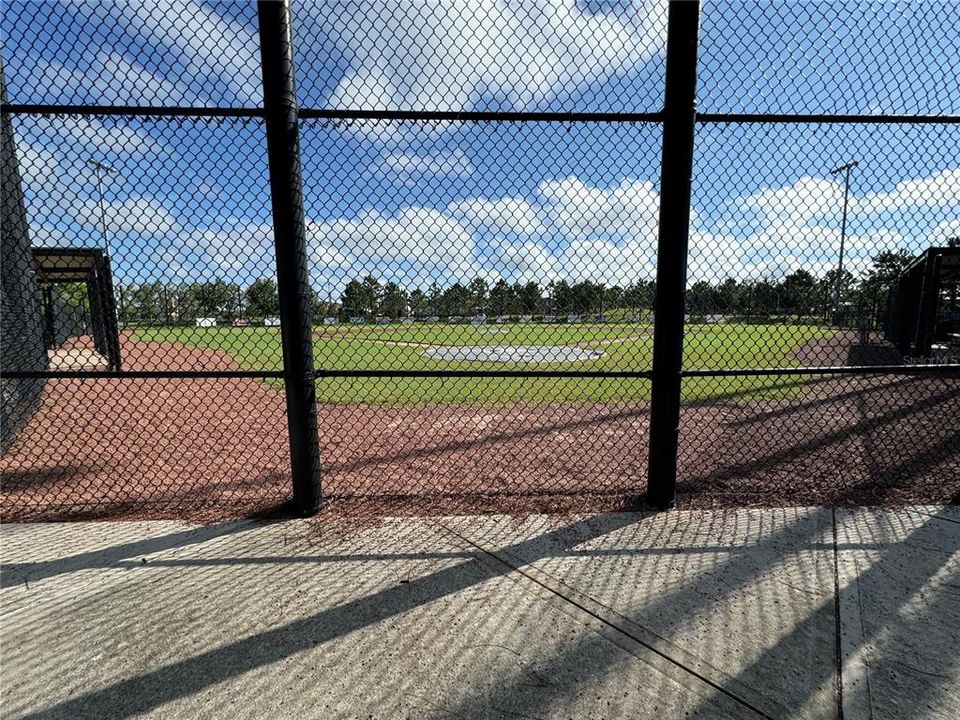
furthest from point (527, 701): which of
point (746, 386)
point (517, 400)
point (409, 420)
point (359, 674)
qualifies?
point (746, 386)

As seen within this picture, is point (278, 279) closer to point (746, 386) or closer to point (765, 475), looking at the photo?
point (765, 475)

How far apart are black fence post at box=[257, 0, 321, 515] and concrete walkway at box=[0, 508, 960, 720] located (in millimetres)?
444

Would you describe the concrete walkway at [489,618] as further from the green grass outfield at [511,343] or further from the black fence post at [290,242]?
the green grass outfield at [511,343]

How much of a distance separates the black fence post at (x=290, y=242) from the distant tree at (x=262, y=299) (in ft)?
0.63

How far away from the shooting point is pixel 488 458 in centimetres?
475

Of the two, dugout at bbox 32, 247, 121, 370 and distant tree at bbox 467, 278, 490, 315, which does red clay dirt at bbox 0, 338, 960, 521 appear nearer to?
distant tree at bbox 467, 278, 490, 315

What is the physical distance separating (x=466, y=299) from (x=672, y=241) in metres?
1.29

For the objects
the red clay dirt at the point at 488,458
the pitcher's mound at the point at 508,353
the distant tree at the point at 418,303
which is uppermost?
the distant tree at the point at 418,303

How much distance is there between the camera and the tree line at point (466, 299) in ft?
10.9

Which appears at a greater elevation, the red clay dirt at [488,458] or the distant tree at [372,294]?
the distant tree at [372,294]

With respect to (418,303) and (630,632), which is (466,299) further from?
(630,632)

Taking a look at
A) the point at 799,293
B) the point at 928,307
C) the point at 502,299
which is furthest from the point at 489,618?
the point at 928,307

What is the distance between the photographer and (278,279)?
3074mm

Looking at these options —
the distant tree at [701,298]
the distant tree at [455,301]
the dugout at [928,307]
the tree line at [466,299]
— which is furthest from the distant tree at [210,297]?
the dugout at [928,307]
